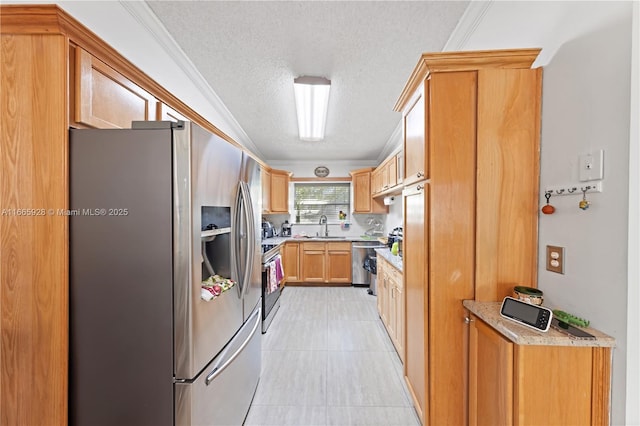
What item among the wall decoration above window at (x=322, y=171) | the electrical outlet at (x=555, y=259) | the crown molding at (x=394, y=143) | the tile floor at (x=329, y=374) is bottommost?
the tile floor at (x=329, y=374)

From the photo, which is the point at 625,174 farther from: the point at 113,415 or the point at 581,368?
the point at 113,415

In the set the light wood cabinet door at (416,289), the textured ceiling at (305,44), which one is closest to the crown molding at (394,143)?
the textured ceiling at (305,44)

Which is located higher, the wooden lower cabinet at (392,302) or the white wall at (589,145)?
the white wall at (589,145)

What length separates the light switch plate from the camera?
36.4 inches

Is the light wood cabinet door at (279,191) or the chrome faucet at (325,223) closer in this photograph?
the light wood cabinet door at (279,191)

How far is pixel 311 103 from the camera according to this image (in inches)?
104

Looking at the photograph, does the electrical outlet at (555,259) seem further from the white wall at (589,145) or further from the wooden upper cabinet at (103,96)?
the wooden upper cabinet at (103,96)

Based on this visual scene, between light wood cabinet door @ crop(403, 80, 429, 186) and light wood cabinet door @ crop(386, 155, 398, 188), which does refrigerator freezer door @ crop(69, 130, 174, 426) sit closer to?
light wood cabinet door @ crop(403, 80, 429, 186)

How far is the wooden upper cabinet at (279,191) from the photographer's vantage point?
4754 millimetres

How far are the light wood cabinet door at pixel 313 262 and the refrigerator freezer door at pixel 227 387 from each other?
2801mm

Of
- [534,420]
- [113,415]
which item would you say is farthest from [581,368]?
[113,415]

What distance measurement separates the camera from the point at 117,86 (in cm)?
127

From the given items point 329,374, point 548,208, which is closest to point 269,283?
point 329,374

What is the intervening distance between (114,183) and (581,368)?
208 centimetres
